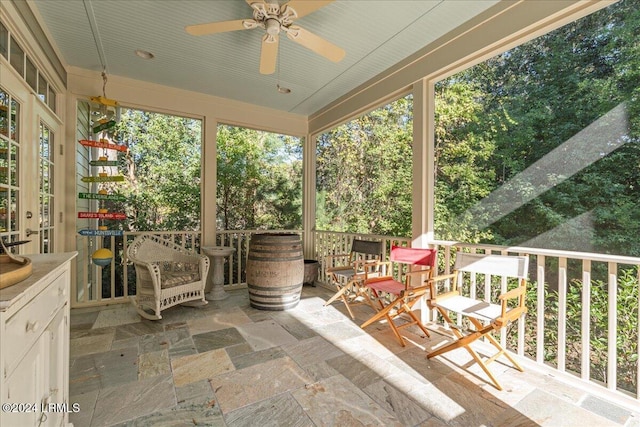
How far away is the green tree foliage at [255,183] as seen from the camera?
21.5ft

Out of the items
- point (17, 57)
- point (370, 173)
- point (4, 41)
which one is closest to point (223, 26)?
point (4, 41)

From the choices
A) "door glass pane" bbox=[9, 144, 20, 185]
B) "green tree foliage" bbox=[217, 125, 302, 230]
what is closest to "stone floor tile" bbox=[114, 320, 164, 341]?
"door glass pane" bbox=[9, 144, 20, 185]

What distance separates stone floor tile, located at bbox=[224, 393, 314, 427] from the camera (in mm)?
1514

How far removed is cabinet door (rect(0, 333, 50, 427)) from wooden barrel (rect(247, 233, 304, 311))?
6.91 feet

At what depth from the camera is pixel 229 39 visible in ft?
8.84

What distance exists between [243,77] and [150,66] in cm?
102

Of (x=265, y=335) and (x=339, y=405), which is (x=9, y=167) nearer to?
(x=265, y=335)

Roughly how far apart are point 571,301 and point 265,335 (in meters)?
4.64

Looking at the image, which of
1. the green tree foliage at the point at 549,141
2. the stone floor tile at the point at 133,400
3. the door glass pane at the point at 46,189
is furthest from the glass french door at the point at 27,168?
the green tree foliage at the point at 549,141

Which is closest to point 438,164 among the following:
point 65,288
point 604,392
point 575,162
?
point 575,162

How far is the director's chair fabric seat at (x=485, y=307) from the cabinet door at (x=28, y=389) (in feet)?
7.31

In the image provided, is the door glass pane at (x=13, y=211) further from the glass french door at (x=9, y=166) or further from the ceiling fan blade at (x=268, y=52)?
the ceiling fan blade at (x=268, y=52)

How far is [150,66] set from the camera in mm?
3189

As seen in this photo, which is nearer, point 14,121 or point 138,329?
point 14,121
